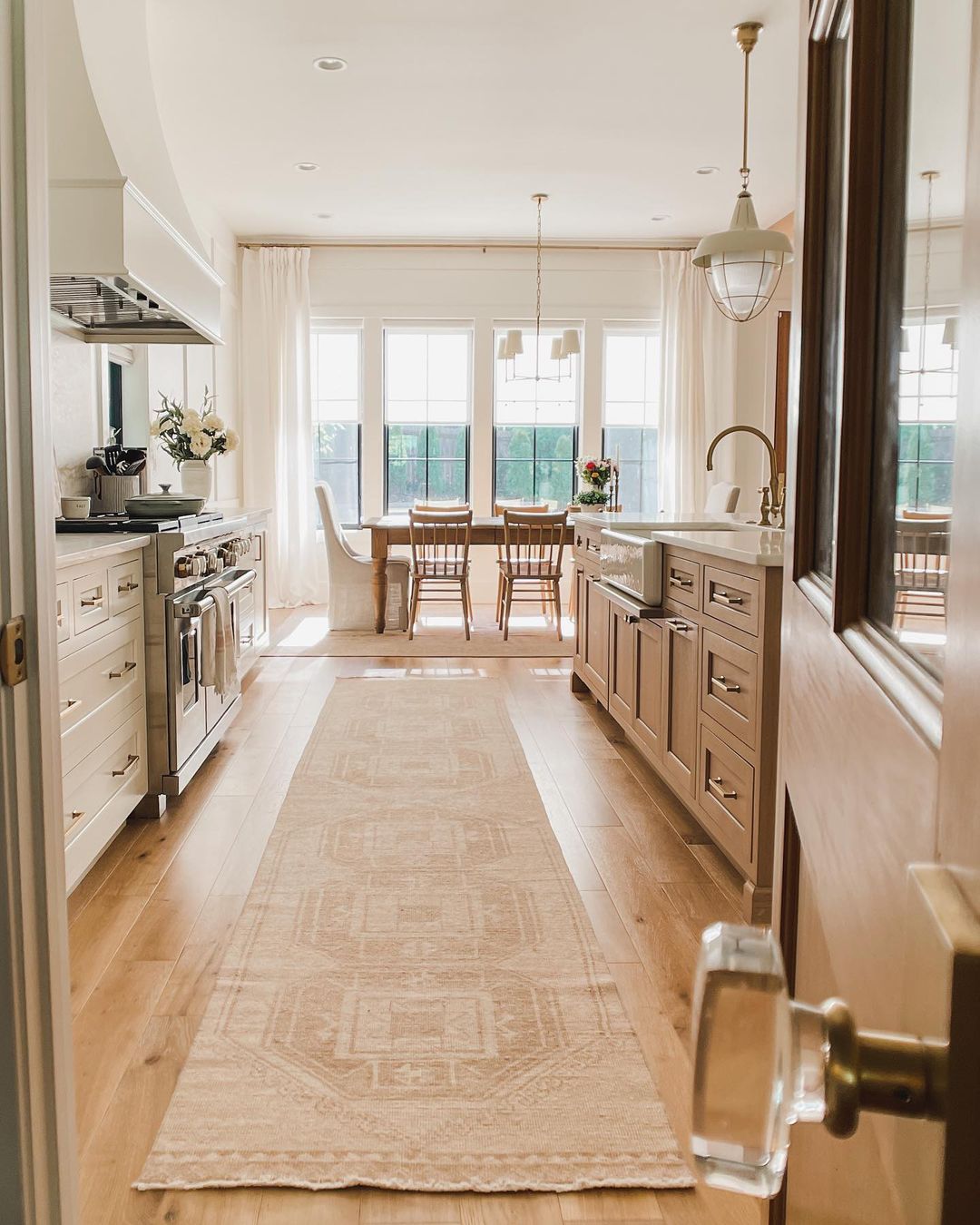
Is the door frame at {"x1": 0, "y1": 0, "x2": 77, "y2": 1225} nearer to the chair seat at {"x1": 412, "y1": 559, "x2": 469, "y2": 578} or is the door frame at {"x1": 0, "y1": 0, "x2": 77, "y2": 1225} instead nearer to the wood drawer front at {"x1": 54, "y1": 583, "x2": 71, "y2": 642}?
the wood drawer front at {"x1": 54, "y1": 583, "x2": 71, "y2": 642}

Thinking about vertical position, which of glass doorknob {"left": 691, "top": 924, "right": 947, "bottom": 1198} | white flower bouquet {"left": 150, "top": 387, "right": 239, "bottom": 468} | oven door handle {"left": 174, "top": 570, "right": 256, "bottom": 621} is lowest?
oven door handle {"left": 174, "top": 570, "right": 256, "bottom": 621}

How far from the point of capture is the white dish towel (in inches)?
141

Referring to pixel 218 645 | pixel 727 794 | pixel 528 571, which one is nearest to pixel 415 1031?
pixel 727 794

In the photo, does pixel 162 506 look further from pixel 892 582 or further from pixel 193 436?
pixel 892 582

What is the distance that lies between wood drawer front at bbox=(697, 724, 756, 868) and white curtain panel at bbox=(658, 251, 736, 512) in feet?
20.7

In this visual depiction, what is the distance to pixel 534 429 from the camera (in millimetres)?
9242

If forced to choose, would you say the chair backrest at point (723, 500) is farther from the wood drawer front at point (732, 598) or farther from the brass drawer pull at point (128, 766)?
the brass drawer pull at point (128, 766)

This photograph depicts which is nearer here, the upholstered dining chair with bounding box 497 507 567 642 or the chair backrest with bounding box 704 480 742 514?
the chair backrest with bounding box 704 480 742 514

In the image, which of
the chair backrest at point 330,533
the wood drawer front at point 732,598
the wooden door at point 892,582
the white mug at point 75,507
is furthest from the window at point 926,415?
the chair backrest at point 330,533

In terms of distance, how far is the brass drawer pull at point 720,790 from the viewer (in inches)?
106

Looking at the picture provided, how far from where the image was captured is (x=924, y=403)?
43 cm

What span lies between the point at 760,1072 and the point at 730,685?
253cm

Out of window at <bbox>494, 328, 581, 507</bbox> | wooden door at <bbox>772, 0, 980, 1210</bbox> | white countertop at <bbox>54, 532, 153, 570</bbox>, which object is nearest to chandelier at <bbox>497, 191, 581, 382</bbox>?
window at <bbox>494, 328, 581, 507</bbox>

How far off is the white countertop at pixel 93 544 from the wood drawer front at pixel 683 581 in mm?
1679
